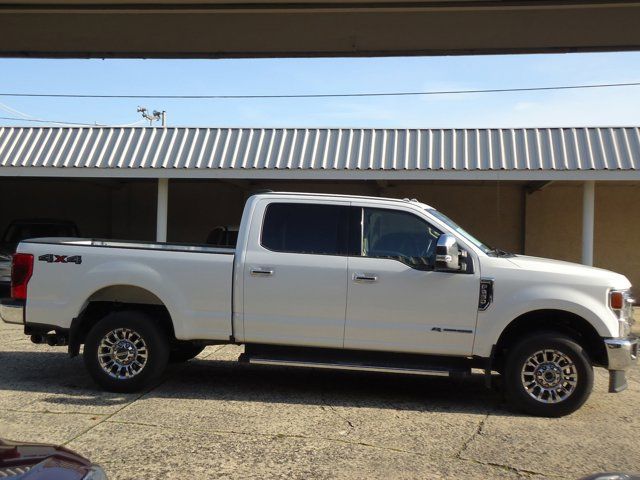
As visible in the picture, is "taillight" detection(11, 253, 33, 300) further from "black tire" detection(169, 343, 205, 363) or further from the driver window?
the driver window

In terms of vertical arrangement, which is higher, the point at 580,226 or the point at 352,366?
the point at 580,226

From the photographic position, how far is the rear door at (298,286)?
254 inches

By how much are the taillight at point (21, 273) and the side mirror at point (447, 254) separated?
4.21 meters

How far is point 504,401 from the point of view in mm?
6844

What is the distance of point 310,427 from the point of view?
5754mm

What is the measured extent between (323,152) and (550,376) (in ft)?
28.4

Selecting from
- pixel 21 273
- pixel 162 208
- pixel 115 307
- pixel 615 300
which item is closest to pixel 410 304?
pixel 615 300

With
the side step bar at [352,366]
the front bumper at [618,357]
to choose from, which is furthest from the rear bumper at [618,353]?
the side step bar at [352,366]

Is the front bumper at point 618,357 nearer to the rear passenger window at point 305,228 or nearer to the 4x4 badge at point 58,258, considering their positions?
the rear passenger window at point 305,228

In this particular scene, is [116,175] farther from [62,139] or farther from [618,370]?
[618,370]

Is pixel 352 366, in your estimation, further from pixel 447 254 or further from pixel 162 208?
pixel 162 208

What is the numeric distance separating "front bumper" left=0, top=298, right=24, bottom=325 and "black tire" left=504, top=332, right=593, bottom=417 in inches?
197

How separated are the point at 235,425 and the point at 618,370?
364 centimetres

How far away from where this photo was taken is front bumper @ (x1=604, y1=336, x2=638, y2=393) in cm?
611
